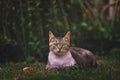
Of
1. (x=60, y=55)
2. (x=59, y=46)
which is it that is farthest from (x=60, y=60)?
(x=59, y=46)

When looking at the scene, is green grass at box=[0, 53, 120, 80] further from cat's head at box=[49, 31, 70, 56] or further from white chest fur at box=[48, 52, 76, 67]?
cat's head at box=[49, 31, 70, 56]

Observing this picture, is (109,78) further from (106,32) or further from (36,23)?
(106,32)

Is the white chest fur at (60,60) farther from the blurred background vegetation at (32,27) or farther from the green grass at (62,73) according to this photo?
the blurred background vegetation at (32,27)

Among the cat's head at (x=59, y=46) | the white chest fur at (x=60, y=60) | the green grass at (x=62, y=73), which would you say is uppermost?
the cat's head at (x=59, y=46)

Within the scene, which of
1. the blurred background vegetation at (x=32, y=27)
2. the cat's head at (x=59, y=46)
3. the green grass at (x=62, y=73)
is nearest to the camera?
the green grass at (x=62, y=73)

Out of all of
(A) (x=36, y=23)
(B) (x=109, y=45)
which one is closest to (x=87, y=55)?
(A) (x=36, y=23)

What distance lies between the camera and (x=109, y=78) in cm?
745

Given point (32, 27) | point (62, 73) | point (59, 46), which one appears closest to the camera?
point (62, 73)

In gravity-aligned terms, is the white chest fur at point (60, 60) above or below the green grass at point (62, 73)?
above

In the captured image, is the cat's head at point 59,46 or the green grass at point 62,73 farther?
the cat's head at point 59,46

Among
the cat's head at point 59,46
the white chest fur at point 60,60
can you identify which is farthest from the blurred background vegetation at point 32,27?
the white chest fur at point 60,60

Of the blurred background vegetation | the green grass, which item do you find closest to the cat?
the green grass

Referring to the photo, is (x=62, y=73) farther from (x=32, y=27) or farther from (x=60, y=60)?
(x=32, y=27)

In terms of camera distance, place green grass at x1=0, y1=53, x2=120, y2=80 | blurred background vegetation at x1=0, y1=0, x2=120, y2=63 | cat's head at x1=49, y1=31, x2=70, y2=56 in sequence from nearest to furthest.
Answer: green grass at x1=0, y1=53, x2=120, y2=80 → cat's head at x1=49, y1=31, x2=70, y2=56 → blurred background vegetation at x1=0, y1=0, x2=120, y2=63
